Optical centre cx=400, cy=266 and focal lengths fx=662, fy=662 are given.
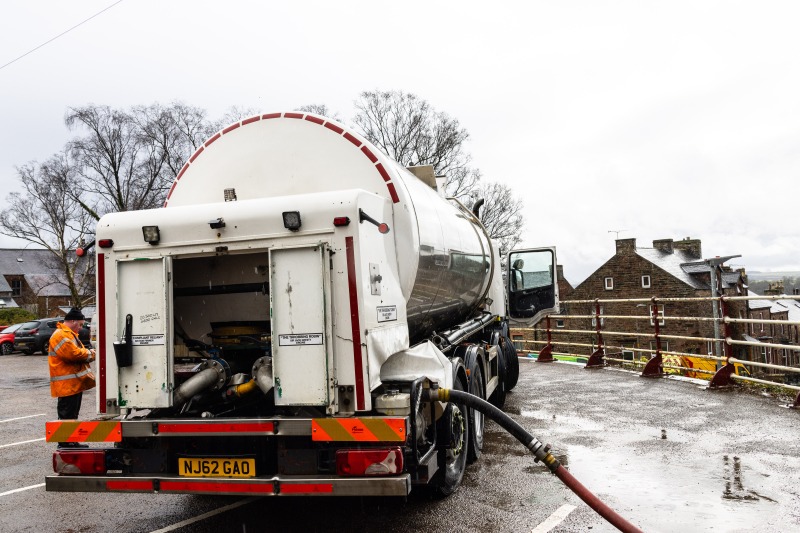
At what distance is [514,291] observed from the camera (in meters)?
11.6

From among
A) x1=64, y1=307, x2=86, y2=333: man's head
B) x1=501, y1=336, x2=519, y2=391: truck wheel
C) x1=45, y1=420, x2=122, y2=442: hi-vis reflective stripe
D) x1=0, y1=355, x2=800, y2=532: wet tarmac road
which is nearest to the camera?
x1=45, y1=420, x2=122, y2=442: hi-vis reflective stripe

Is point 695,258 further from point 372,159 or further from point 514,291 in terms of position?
point 372,159

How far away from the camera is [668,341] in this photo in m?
49.0

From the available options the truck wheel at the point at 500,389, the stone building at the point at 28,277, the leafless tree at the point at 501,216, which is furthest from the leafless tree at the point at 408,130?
the stone building at the point at 28,277

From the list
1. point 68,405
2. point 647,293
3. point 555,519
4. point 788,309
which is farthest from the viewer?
point 788,309

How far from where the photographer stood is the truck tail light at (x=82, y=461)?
15.4 feet

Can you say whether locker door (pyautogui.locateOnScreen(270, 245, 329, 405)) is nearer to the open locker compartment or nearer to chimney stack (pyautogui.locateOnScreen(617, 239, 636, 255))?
the open locker compartment

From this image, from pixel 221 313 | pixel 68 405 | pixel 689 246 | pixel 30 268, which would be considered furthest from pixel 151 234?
pixel 30 268

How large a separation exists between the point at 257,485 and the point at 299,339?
970mm

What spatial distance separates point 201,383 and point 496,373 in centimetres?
524

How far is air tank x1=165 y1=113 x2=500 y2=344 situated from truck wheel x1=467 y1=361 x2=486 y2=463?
2.76ft

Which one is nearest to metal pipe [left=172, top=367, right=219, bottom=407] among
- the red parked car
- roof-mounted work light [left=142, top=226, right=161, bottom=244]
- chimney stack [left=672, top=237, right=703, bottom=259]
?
roof-mounted work light [left=142, top=226, right=161, bottom=244]

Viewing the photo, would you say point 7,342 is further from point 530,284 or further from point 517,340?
point 530,284

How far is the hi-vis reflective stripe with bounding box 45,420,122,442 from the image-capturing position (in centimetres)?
462
